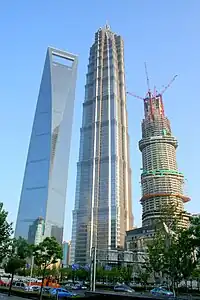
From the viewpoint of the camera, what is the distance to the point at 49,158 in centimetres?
17225

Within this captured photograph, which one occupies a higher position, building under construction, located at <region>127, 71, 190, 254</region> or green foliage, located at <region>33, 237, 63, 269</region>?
building under construction, located at <region>127, 71, 190, 254</region>

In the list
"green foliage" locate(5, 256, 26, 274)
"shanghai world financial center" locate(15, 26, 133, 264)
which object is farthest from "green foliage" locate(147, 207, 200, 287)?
"shanghai world financial center" locate(15, 26, 133, 264)

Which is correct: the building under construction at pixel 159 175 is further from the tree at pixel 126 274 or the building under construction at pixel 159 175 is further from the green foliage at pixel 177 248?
the green foliage at pixel 177 248

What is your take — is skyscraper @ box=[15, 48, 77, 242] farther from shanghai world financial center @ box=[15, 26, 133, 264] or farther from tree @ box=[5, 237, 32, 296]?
tree @ box=[5, 237, 32, 296]

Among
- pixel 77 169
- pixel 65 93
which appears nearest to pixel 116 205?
pixel 77 169

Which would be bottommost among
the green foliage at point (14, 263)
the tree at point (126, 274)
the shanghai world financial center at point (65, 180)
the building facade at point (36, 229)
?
the green foliage at point (14, 263)

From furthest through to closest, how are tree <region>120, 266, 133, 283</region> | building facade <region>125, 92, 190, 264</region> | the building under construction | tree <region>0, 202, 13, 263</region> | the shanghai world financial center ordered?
1. the shanghai world financial center
2. the building under construction
3. building facade <region>125, 92, 190, 264</region>
4. tree <region>120, 266, 133, 283</region>
5. tree <region>0, 202, 13, 263</region>

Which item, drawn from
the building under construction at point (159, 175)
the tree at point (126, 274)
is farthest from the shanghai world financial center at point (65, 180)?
the tree at point (126, 274)

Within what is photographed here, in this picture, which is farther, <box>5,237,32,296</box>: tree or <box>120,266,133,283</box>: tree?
<box>120,266,133,283</box>: tree

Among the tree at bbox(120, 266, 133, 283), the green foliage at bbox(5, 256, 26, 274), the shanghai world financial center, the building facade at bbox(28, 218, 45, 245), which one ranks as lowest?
the green foliage at bbox(5, 256, 26, 274)

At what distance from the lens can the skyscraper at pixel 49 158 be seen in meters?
173

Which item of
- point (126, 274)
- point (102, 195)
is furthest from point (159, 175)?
point (126, 274)

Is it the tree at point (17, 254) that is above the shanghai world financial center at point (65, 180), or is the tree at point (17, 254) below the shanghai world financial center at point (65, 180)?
below

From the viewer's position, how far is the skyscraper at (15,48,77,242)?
567ft
